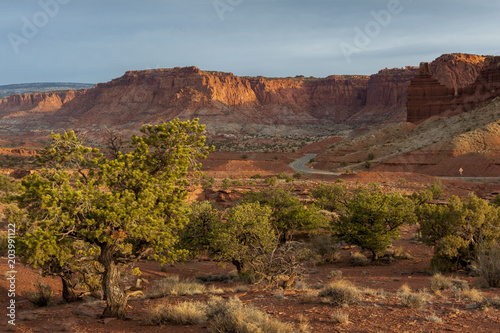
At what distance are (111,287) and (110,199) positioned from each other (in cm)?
246

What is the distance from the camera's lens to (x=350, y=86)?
16712 cm

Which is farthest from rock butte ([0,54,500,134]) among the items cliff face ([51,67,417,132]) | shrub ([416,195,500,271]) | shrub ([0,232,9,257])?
shrub ([416,195,500,271])

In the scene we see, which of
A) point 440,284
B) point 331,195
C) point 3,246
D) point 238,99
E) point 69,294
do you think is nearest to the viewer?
point 440,284

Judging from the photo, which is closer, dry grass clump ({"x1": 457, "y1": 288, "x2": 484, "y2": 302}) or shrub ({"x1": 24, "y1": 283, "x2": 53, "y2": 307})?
dry grass clump ({"x1": 457, "y1": 288, "x2": 484, "y2": 302})

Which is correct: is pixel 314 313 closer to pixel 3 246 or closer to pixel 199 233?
pixel 199 233

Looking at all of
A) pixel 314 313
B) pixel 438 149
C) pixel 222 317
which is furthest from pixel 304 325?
pixel 438 149

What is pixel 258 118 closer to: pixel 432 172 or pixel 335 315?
pixel 432 172

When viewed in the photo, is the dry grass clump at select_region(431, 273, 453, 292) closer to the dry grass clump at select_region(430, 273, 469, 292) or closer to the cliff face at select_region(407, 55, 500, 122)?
the dry grass clump at select_region(430, 273, 469, 292)

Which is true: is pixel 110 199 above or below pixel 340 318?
above

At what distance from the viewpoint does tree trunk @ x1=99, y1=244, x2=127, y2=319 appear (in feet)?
28.4

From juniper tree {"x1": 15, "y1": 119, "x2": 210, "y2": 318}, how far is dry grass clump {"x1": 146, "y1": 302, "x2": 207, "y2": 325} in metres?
1.07

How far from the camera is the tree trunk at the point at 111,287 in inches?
341

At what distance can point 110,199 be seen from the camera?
7852mm

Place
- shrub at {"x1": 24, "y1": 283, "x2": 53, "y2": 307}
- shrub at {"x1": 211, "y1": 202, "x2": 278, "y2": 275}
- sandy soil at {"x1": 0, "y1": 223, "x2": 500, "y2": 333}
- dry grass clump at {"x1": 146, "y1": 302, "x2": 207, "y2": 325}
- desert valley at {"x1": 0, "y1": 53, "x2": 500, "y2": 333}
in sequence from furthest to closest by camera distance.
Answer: shrub at {"x1": 211, "y1": 202, "x2": 278, "y2": 275}
shrub at {"x1": 24, "y1": 283, "x2": 53, "y2": 307}
dry grass clump at {"x1": 146, "y1": 302, "x2": 207, "y2": 325}
desert valley at {"x1": 0, "y1": 53, "x2": 500, "y2": 333}
sandy soil at {"x1": 0, "y1": 223, "x2": 500, "y2": 333}
